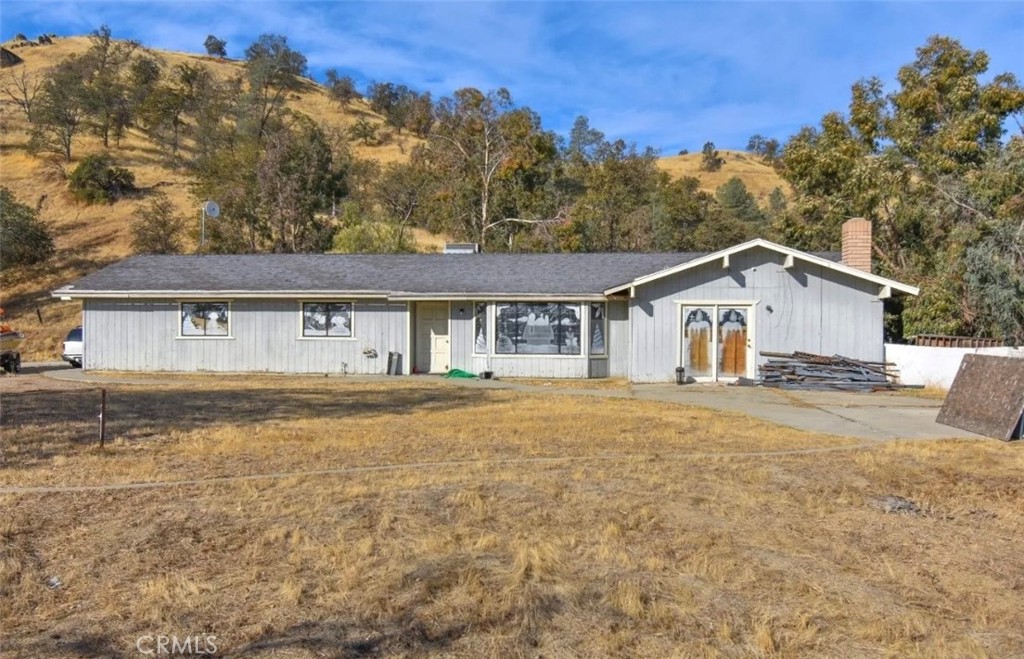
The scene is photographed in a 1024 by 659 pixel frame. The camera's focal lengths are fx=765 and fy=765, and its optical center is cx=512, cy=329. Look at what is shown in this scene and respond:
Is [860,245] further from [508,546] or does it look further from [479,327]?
[508,546]

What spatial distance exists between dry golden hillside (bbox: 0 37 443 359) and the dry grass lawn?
26.1 metres

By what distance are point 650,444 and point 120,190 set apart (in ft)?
166

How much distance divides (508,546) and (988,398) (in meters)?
9.36

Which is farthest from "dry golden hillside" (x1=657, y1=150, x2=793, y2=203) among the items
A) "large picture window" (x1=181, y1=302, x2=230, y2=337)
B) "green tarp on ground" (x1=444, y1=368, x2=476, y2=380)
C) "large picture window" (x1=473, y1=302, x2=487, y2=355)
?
"large picture window" (x1=181, y1=302, x2=230, y2=337)

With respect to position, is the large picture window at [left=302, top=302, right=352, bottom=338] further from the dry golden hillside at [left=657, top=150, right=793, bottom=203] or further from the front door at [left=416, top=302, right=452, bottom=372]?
the dry golden hillside at [left=657, top=150, right=793, bottom=203]

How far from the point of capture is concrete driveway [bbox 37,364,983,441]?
11539 millimetres

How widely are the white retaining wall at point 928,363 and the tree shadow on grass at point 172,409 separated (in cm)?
1016

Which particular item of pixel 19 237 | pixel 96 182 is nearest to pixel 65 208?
pixel 96 182

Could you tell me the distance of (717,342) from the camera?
62.4ft

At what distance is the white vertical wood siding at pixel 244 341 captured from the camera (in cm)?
2128

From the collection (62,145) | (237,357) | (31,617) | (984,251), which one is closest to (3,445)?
(31,617)

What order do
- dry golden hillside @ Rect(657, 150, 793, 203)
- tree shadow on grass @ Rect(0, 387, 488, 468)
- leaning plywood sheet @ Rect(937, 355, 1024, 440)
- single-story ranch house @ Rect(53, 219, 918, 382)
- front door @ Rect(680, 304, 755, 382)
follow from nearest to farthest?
1. tree shadow on grass @ Rect(0, 387, 488, 468)
2. leaning plywood sheet @ Rect(937, 355, 1024, 440)
3. single-story ranch house @ Rect(53, 219, 918, 382)
4. front door @ Rect(680, 304, 755, 382)
5. dry golden hillside @ Rect(657, 150, 793, 203)

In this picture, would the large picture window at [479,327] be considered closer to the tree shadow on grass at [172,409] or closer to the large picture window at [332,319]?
the large picture window at [332,319]

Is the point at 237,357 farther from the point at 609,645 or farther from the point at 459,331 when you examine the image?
the point at 609,645
